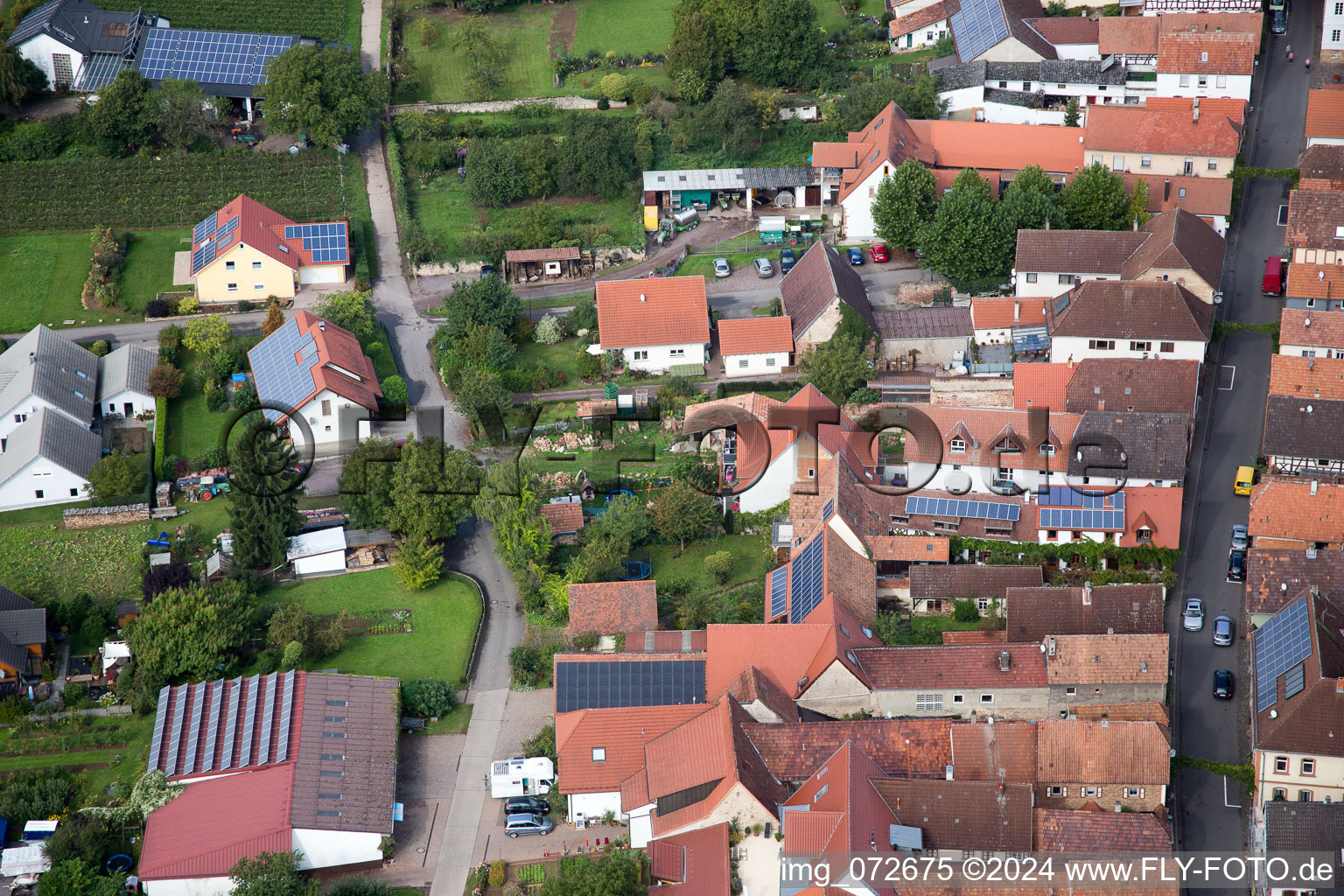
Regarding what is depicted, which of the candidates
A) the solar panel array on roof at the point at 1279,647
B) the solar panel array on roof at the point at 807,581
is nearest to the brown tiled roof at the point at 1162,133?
the solar panel array on roof at the point at 807,581

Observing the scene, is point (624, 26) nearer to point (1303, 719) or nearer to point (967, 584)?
point (967, 584)

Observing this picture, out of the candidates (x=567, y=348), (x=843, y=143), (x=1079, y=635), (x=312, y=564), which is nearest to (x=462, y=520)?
(x=312, y=564)

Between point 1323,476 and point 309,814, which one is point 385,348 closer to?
point 309,814

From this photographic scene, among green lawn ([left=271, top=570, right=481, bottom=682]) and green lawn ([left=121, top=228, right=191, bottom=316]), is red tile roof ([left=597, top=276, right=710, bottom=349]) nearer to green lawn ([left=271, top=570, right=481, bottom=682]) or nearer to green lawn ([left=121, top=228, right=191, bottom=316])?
green lawn ([left=271, top=570, right=481, bottom=682])

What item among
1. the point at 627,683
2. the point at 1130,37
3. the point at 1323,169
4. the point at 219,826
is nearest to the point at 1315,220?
the point at 1323,169

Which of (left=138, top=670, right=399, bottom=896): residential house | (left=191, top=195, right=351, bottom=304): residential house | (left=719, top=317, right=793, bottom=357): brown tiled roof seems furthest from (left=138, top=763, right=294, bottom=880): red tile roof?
(left=191, top=195, right=351, bottom=304): residential house

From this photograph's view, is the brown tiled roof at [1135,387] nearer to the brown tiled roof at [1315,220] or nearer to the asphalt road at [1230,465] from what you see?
the asphalt road at [1230,465]

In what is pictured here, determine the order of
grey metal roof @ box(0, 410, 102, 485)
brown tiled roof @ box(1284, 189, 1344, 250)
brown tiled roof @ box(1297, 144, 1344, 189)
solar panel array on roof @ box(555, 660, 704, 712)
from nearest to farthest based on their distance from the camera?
solar panel array on roof @ box(555, 660, 704, 712), grey metal roof @ box(0, 410, 102, 485), brown tiled roof @ box(1284, 189, 1344, 250), brown tiled roof @ box(1297, 144, 1344, 189)

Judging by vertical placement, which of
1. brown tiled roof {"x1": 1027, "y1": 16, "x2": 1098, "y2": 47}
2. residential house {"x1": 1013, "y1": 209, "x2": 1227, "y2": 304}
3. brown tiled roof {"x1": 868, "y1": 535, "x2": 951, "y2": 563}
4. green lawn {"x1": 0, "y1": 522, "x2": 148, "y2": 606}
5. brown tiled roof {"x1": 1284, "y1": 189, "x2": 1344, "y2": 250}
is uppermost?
brown tiled roof {"x1": 1027, "y1": 16, "x2": 1098, "y2": 47}
